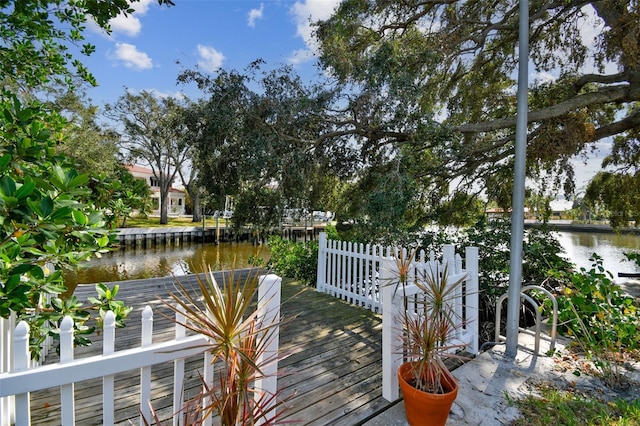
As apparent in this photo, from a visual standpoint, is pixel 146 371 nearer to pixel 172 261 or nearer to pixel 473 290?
pixel 473 290

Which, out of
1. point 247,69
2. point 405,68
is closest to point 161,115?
point 247,69

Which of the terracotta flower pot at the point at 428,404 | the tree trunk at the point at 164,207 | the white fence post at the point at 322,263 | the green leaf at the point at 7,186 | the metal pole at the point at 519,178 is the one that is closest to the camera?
the green leaf at the point at 7,186

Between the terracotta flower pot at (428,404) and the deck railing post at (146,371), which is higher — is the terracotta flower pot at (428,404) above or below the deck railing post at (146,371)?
below

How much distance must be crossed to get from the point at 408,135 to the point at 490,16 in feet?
12.4

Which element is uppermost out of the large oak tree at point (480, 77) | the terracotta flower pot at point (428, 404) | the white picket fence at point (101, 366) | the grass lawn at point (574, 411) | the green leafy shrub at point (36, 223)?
the large oak tree at point (480, 77)

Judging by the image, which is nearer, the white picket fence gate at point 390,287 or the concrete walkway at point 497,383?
the concrete walkway at point 497,383

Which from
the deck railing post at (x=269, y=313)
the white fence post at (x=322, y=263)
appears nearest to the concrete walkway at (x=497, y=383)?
the deck railing post at (x=269, y=313)

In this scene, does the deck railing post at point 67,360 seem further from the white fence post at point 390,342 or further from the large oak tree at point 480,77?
the large oak tree at point 480,77

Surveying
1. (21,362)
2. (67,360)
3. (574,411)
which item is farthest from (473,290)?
(21,362)

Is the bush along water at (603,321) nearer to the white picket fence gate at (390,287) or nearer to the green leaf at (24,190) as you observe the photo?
the white picket fence gate at (390,287)

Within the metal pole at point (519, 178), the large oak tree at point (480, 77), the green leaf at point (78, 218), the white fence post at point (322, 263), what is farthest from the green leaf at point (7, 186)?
the large oak tree at point (480, 77)

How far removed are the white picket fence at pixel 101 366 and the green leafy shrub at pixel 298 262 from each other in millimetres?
4739

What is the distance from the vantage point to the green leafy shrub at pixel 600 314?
2.82m

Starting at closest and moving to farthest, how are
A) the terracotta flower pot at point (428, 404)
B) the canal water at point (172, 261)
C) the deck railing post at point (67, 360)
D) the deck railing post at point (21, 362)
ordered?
1. the deck railing post at point (21, 362)
2. the deck railing post at point (67, 360)
3. the terracotta flower pot at point (428, 404)
4. the canal water at point (172, 261)
